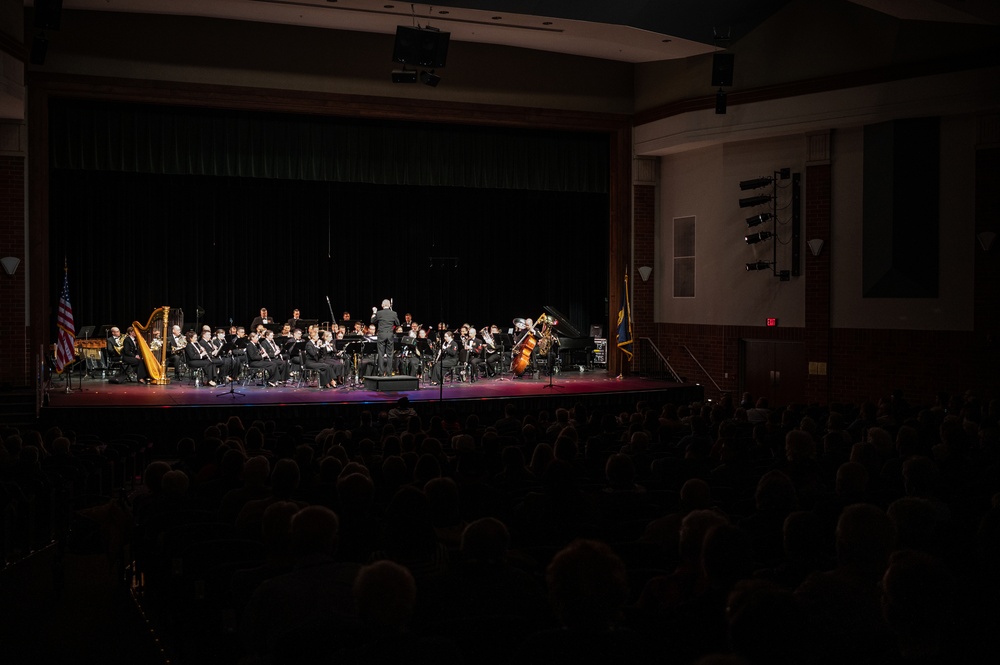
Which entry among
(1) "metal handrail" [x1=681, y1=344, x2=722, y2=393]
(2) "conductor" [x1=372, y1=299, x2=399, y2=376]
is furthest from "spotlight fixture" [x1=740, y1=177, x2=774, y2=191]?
(2) "conductor" [x1=372, y1=299, x2=399, y2=376]

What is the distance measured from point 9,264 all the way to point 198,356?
3.57 metres

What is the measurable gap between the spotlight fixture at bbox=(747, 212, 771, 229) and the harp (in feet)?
37.8

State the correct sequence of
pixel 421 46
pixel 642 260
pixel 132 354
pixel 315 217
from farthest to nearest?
pixel 315 217
pixel 642 260
pixel 132 354
pixel 421 46

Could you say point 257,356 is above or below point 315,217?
below

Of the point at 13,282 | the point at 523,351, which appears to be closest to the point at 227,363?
the point at 13,282

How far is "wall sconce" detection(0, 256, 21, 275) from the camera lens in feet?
51.4

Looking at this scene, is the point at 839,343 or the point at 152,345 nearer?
the point at 839,343

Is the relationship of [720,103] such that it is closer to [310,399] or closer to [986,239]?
[986,239]

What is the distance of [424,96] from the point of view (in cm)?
1883

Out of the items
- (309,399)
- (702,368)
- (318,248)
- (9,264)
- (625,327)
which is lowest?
(309,399)

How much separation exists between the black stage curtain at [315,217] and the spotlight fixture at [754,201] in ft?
13.3

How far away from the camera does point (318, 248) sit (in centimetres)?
2320

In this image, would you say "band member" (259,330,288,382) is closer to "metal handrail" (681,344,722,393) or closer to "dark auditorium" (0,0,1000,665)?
"dark auditorium" (0,0,1000,665)

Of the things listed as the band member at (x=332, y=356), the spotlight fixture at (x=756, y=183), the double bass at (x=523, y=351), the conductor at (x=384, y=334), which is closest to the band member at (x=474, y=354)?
the double bass at (x=523, y=351)
